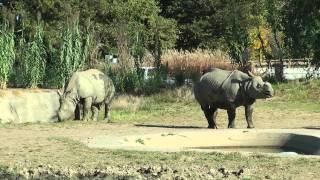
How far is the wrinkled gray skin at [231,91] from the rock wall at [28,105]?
480cm

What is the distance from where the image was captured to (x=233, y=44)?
3180 cm

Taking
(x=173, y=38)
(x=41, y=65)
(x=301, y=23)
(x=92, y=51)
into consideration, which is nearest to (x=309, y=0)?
(x=301, y=23)

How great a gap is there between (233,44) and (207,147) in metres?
19.1

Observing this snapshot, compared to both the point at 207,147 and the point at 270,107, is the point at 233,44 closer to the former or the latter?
the point at 270,107

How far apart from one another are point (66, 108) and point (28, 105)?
3.95 feet

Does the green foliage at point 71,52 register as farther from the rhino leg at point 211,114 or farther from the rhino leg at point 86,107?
the rhino leg at point 211,114

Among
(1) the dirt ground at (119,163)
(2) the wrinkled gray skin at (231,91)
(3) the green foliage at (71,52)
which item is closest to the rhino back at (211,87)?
(2) the wrinkled gray skin at (231,91)

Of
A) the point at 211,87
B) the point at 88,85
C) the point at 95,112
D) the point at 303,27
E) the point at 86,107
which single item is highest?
the point at 303,27

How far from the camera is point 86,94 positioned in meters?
18.1

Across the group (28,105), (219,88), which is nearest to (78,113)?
(28,105)

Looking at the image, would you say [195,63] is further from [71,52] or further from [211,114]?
[211,114]

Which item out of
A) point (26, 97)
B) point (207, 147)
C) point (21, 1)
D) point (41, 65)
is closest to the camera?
point (207, 147)

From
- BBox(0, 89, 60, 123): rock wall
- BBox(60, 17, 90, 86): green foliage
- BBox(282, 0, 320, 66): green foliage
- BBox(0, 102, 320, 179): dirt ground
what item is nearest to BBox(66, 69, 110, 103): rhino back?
BBox(0, 89, 60, 123): rock wall

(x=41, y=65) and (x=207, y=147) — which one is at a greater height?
(x=41, y=65)
